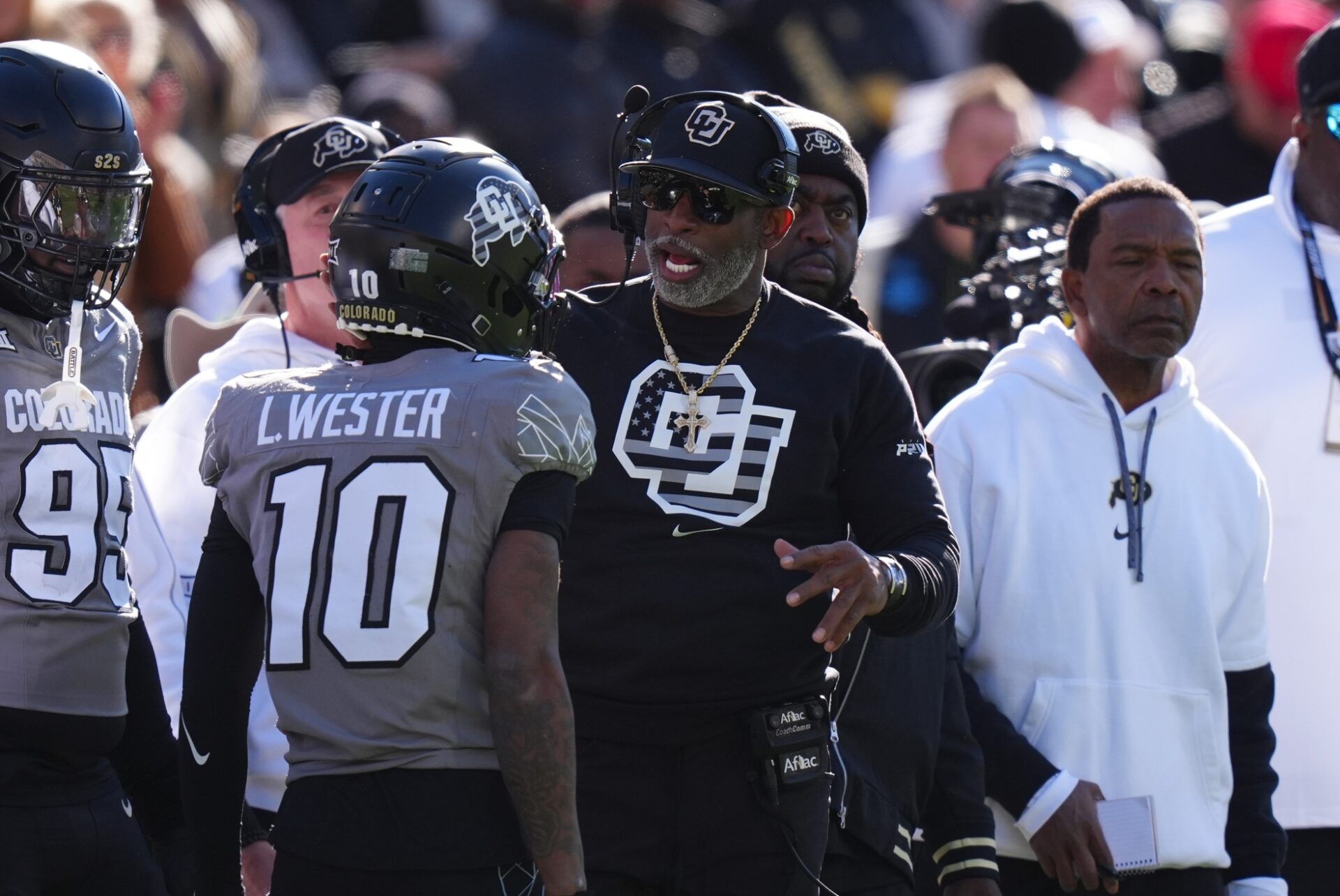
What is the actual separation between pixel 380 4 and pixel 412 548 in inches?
276

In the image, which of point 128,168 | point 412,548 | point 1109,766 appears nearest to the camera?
point 412,548

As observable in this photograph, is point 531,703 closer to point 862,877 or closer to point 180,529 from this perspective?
point 862,877

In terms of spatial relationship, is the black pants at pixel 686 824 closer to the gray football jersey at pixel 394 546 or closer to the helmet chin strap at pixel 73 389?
the gray football jersey at pixel 394 546

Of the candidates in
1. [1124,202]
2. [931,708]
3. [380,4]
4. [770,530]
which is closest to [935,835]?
[931,708]

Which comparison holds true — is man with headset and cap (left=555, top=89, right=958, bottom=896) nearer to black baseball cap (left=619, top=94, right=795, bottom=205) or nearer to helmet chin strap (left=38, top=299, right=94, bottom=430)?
black baseball cap (left=619, top=94, right=795, bottom=205)

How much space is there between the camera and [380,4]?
389 inches

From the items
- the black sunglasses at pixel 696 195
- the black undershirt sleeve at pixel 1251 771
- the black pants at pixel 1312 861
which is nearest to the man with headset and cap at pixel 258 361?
the black sunglasses at pixel 696 195

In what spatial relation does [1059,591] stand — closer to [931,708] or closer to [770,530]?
[931,708]

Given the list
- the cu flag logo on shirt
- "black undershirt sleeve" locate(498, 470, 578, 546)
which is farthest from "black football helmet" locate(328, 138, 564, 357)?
the cu flag logo on shirt

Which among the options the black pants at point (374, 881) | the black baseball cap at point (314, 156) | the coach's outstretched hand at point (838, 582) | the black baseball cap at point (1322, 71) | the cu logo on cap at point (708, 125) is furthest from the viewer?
the black baseball cap at point (1322, 71)

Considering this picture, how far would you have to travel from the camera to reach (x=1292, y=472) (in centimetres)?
571

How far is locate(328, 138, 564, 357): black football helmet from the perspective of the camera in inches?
138

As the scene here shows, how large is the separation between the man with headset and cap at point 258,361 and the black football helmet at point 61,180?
0.75 meters

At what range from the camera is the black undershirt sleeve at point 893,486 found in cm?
405
